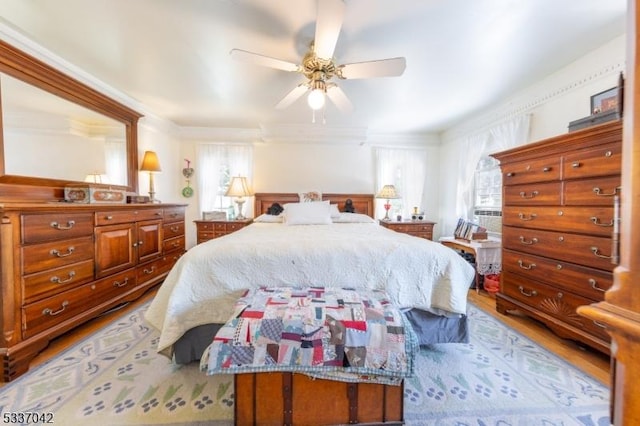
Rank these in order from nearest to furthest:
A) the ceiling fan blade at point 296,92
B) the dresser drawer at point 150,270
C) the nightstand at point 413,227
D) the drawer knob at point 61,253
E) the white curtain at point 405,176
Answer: the drawer knob at point 61,253 < the ceiling fan blade at point 296,92 < the dresser drawer at point 150,270 < the nightstand at point 413,227 < the white curtain at point 405,176

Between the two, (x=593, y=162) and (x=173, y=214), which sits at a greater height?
(x=593, y=162)

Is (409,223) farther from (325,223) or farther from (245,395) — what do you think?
(245,395)

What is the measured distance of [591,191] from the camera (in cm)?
178

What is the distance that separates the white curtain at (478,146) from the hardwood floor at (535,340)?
1844 mm

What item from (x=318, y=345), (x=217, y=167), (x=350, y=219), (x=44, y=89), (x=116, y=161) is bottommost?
(x=318, y=345)

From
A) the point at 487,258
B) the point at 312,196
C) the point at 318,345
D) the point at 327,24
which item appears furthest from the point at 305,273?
the point at 312,196

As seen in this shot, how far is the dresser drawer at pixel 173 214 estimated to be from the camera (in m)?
3.17

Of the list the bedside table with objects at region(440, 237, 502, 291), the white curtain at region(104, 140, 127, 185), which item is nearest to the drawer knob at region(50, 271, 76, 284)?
the white curtain at region(104, 140, 127, 185)

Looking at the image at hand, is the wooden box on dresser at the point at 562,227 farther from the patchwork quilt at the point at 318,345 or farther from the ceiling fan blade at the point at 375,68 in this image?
the patchwork quilt at the point at 318,345

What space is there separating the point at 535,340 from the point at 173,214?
387 cm

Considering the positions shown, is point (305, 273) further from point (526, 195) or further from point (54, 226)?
point (526, 195)

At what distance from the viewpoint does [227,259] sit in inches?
65.5

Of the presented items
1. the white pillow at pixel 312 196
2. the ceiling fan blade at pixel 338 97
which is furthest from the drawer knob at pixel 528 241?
the white pillow at pixel 312 196

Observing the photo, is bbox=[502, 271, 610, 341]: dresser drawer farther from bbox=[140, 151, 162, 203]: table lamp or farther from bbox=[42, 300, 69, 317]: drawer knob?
bbox=[140, 151, 162, 203]: table lamp
